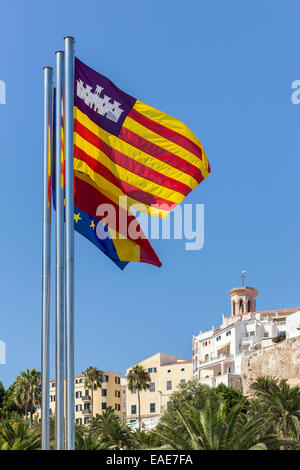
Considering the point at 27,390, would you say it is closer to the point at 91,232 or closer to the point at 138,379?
the point at 138,379

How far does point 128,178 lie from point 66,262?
4.14m

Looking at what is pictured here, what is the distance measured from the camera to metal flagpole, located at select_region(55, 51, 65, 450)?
571 inches

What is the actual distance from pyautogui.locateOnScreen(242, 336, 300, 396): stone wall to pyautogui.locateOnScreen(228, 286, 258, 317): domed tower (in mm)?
44113

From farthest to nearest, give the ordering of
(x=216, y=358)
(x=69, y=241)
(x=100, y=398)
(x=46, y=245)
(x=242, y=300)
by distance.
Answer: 1. (x=242, y=300)
2. (x=100, y=398)
3. (x=216, y=358)
4. (x=46, y=245)
5. (x=69, y=241)

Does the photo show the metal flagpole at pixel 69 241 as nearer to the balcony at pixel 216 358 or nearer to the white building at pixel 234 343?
the white building at pixel 234 343

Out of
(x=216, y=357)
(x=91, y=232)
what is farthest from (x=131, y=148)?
(x=216, y=357)

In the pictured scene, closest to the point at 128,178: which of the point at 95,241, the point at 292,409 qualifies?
the point at 95,241

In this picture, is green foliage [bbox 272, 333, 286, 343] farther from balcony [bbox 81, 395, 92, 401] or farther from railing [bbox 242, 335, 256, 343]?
balcony [bbox 81, 395, 92, 401]

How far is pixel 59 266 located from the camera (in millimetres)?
15602

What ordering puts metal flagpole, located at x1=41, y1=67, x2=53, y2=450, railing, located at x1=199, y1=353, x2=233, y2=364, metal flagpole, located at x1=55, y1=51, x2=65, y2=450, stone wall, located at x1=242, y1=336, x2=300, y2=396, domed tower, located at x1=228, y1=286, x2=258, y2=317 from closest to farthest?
metal flagpole, located at x1=55, y1=51, x2=65, y2=450, metal flagpole, located at x1=41, y1=67, x2=53, y2=450, stone wall, located at x1=242, y1=336, x2=300, y2=396, railing, located at x1=199, y1=353, x2=233, y2=364, domed tower, located at x1=228, y1=286, x2=258, y2=317

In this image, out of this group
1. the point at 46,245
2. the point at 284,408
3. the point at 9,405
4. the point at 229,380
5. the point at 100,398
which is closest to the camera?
the point at 46,245

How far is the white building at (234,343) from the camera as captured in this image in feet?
301

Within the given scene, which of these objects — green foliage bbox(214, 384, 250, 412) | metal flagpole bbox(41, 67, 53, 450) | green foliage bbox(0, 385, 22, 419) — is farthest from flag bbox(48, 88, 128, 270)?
green foliage bbox(0, 385, 22, 419)

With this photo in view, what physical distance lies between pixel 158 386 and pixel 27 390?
26.7m
